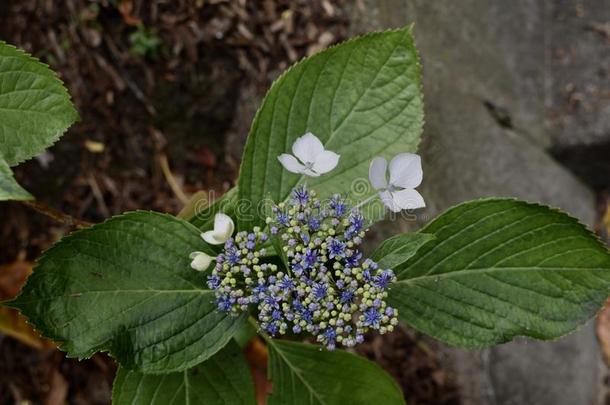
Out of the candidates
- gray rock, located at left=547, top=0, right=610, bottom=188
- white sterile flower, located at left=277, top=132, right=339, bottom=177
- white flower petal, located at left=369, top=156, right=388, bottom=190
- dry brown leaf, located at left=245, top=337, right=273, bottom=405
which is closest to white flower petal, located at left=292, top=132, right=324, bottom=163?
white sterile flower, located at left=277, top=132, right=339, bottom=177

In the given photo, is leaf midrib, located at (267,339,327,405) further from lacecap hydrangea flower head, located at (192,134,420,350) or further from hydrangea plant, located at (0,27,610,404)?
lacecap hydrangea flower head, located at (192,134,420,350)

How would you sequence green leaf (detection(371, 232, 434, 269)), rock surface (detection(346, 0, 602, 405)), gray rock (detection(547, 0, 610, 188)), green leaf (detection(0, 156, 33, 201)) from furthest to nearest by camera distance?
gray rock (detection(547, 0, 610, 188)) < rock surface (detection(346, 0, 602, 405)) < green leaf (detection(371, 232, 434, 269)) < green leaf (detection(0, 156, 33, 201))

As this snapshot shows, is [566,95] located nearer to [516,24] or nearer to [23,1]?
[516,24]

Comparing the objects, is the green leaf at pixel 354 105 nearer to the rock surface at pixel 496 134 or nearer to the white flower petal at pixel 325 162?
the white flower petal at pixel 325 162

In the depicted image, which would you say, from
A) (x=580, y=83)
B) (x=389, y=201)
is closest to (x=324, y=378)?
(x=389, y=201)

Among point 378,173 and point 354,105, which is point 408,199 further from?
point 354,105

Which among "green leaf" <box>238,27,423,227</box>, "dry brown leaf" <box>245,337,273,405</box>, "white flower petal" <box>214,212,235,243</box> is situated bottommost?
"dry brown leaf" <box>245,337,273,405</box>

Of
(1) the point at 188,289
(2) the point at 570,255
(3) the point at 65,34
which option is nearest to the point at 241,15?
(3) the point at 65,34

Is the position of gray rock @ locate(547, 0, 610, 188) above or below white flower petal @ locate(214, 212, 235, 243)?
below
